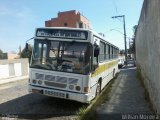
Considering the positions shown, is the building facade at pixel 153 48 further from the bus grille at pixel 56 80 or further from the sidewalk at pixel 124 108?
the bus grille at pixel 56 80

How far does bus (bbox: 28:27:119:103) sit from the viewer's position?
9727 millimetres

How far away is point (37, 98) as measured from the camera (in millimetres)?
12023

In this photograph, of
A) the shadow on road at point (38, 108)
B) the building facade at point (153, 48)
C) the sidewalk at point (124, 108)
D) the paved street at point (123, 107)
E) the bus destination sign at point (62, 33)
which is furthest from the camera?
the bus destination sign at point (62, 33)

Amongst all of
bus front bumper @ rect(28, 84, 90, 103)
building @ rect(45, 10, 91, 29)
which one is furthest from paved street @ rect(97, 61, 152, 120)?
building @ rect(45, 10, 91, 29)

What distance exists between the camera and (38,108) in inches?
396

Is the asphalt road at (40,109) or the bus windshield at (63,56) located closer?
the asphalt road at (40,109)

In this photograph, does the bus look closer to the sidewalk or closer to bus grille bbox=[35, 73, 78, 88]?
bus grille bbox=[35, 73, 78, 88]

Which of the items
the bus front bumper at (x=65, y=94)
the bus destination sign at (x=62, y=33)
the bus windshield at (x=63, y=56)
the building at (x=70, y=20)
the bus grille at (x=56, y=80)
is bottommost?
the bus front bumper at (x=65, y=94)

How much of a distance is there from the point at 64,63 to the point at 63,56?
25cm

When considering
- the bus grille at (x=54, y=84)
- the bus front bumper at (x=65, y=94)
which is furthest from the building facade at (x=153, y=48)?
the bus grille at (x=54, y=84)

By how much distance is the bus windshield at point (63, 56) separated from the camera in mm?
9844

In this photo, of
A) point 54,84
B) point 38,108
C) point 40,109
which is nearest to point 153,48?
point 54,84

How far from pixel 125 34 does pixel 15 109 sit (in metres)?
41.8

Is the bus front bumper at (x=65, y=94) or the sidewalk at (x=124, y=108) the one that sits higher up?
the bus front bumper at (x=65, y=94)
